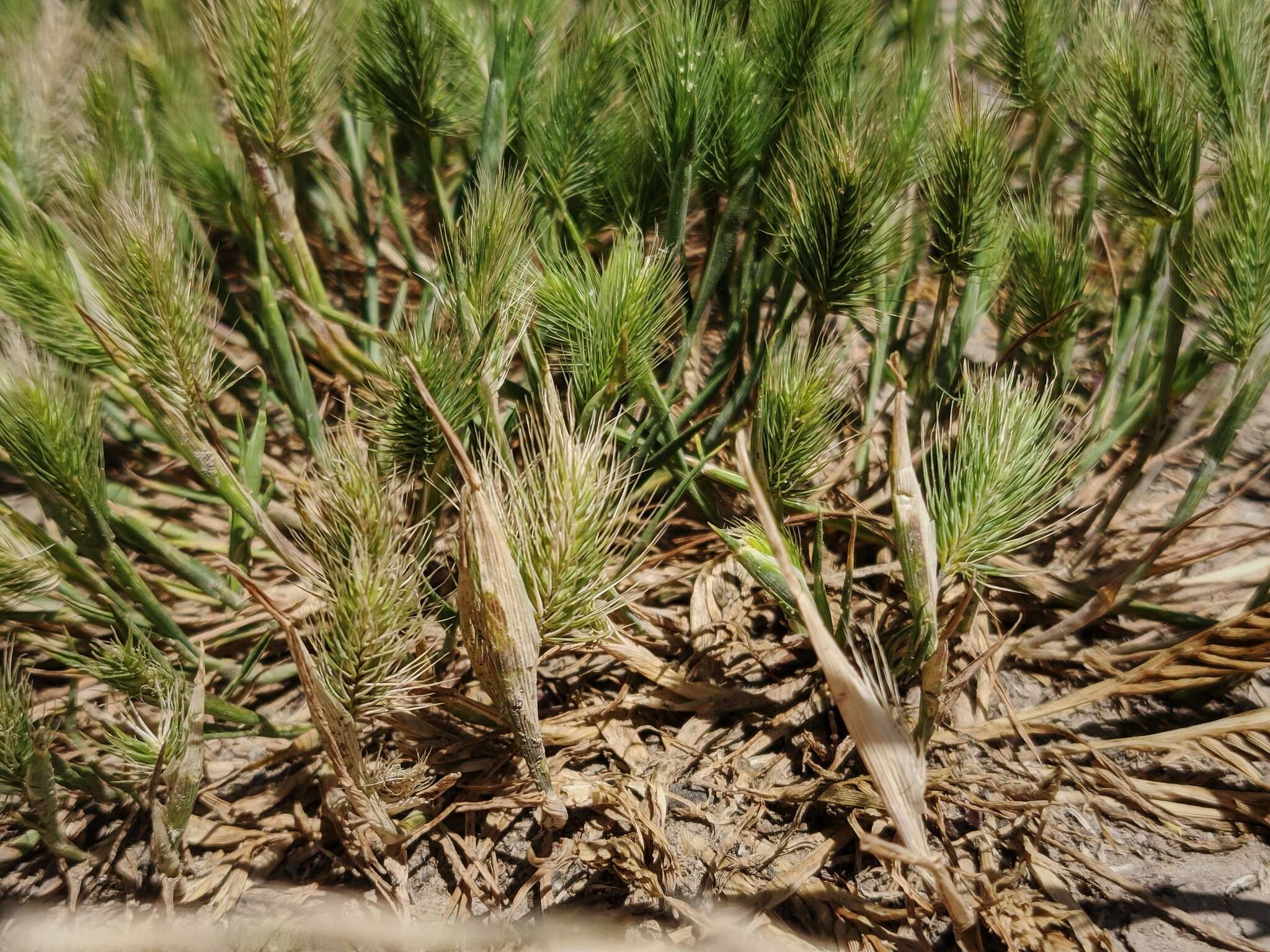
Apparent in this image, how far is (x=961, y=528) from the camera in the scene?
2.55ft

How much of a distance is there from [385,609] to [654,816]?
14.9 inches

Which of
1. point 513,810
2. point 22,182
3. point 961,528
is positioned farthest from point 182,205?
point 961,528

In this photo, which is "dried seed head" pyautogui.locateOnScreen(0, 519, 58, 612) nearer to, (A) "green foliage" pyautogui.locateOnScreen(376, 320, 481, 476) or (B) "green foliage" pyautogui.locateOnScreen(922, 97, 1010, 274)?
(A) "green foliage" pyautogui.locateOnScreen(376, 320, 481, 476)

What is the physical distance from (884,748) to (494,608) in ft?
1.06

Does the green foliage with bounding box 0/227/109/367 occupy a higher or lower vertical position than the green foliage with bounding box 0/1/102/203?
lower

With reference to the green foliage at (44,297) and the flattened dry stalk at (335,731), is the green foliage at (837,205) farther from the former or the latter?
the green foliage at (44,297)

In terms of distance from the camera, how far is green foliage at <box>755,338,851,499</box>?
0.83 meters

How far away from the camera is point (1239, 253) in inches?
31.5

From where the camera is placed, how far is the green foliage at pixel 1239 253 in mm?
780

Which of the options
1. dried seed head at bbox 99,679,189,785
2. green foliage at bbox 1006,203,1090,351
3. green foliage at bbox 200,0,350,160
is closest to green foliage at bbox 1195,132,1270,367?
green foliage at bbox 1006,203,1090,351

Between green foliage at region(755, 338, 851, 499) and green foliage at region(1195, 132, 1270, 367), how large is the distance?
33 cm

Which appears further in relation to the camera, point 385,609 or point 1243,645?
point 1243,645

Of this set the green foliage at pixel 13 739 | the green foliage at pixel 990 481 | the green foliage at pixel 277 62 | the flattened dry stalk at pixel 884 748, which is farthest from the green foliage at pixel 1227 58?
the green foliage at pixel 13 739

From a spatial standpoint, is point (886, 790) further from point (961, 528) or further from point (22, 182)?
point (22, 182)
